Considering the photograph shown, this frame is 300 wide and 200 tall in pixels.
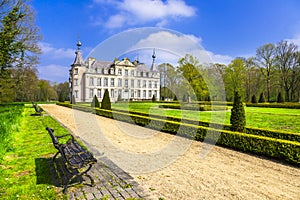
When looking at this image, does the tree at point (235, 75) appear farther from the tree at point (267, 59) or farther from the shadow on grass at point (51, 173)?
the shadow on grass at point (51, 173)

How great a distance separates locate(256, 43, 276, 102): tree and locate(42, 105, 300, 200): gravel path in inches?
1246

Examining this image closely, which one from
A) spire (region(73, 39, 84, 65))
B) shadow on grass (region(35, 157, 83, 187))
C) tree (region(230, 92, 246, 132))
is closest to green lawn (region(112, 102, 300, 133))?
tree (region(230, 92, 246, 132))

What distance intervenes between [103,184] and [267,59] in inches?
1432

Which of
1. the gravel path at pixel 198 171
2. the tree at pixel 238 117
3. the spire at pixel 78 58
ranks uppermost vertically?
the spire at pixel 78 58

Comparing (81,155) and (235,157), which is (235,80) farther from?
(81,155)

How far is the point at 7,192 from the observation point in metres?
3.26

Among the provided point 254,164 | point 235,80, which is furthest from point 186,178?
point 235,80

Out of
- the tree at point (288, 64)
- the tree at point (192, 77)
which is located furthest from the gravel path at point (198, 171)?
the tree at point (288, 64)

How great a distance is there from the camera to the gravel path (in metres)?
3.48

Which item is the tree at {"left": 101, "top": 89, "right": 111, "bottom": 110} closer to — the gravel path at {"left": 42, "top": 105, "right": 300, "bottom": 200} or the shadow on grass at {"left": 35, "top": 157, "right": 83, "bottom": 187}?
the gravel path at {"left": 42, "top": 105, "right": 300, "bottom": 200}

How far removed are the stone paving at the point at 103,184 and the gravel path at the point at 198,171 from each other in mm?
212

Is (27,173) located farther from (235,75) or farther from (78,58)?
(78,58)

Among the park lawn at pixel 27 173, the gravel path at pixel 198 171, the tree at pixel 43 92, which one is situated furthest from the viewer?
the tree at pixel 43 92

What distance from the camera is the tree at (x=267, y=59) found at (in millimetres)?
32781
